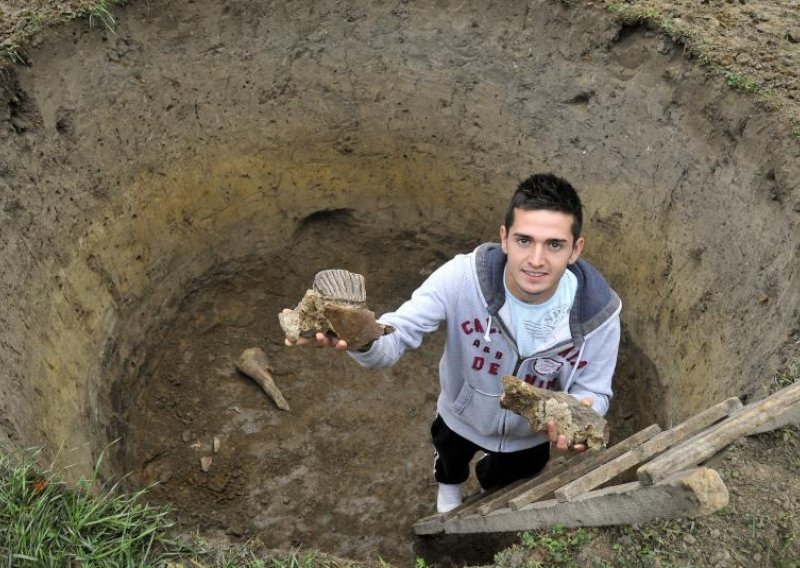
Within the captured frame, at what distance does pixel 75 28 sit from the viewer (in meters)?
4.09

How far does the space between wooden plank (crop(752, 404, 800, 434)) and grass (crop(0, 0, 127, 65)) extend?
13.4 ft

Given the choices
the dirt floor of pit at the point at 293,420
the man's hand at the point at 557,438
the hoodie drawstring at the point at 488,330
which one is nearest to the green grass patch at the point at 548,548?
the man's hand at the point at 557,438

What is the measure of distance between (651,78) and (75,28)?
349 centimetres

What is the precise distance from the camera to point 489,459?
11.4 feet

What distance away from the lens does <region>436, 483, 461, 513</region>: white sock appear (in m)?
3.75

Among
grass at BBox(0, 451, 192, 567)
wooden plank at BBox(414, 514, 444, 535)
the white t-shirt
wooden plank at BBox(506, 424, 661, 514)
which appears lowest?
wooden plank at BBox(414, 514, 444, 535)

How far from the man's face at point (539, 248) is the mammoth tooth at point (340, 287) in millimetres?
575

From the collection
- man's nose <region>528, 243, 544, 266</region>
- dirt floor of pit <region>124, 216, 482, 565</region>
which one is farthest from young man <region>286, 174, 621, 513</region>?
dirt floor of pit <region>124, 216, 482, 565</region>

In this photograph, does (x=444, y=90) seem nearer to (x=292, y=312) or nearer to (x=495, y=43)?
(x=495, y=43)

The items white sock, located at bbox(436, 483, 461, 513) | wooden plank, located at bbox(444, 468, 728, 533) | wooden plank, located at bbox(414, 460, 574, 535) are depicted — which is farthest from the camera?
white sock, located at bbox(436, 483, 461, 513)

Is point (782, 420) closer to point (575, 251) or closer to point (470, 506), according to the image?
point (575, 251)

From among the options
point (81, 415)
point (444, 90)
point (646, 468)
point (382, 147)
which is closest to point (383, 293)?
point (382, 147)

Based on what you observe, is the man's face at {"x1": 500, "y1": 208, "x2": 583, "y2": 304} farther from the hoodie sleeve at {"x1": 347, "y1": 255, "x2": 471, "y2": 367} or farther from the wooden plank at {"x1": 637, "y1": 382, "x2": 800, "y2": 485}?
the wooden plank at {"x1": 637, "y1": 382, "x2": 800, "y2": 485}

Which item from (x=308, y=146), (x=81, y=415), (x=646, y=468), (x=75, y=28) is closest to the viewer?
(x=646, y=468)
